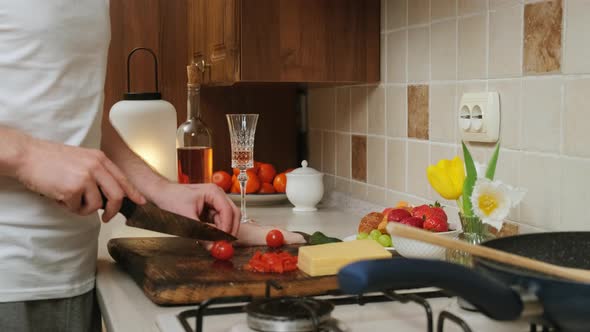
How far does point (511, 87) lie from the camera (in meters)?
1.30

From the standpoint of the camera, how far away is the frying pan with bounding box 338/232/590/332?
56cm

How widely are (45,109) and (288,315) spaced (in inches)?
20.9

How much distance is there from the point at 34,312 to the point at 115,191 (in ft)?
0.91

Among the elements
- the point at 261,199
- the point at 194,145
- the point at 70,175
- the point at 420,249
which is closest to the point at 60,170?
the point at 70,175

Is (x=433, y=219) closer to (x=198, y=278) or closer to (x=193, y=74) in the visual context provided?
(x=198, y=278)

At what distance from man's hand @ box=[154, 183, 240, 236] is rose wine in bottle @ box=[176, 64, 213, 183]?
859 mm

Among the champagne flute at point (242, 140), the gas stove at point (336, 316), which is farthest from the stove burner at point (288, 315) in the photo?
the champagne flute at point (242, 140)

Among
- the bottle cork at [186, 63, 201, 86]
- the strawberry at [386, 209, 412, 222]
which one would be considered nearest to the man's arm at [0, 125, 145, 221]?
the strawberry at [386, 209, 412, 222]

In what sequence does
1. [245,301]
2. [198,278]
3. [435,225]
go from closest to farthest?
[245,301] < [198,278] < [435,225]

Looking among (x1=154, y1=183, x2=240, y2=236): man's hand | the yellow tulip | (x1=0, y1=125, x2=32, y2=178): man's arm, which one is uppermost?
(x1=0, y1=125, x2=32, y2=178): man's arm

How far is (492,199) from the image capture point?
3.65 ft

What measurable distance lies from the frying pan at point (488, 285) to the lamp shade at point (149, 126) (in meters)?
1.63

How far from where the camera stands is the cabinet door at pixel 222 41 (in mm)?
1860

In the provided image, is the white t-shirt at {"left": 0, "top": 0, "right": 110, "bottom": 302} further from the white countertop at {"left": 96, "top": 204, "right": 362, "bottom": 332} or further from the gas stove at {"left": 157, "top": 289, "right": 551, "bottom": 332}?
the gas stove at {"left": 157, "top": 289, "right": 551, "bottom": 332}
